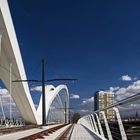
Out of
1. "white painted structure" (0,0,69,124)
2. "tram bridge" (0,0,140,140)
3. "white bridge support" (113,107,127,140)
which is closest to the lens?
"white bridge support" (113,107,127,140)

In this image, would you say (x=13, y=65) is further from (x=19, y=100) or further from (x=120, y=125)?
(x=120, y=125)

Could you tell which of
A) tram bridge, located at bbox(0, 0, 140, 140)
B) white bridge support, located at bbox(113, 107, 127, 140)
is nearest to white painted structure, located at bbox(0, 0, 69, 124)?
tram bridge, located at bbox(0, 0, 140, 140)

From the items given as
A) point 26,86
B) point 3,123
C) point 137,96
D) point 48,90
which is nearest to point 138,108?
point 137,96

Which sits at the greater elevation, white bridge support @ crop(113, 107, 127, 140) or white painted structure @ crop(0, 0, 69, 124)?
white painted structure @ crop(0, 0, 69, 124)

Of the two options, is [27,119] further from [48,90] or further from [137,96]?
[137,96]

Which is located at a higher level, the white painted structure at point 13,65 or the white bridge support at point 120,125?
the white painted structure at point 13,65

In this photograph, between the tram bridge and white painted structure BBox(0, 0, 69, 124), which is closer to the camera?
the tram bridge

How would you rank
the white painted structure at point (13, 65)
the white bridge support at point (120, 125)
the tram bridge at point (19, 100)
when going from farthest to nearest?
1. the white painted structure at point (13, 65)
2. the tram bridge at point (19, 100)
3. the white bridge support at point (120, 125)

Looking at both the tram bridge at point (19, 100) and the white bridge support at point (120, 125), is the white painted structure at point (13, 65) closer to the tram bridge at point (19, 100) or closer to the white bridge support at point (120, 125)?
the tram bridge at point (19, 100)

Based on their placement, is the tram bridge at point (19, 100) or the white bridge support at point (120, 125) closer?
the white bridge support at point (120, 125)

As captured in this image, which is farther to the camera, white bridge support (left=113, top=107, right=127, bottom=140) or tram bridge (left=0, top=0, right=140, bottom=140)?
tram bridge (left=0, top=0, right=140, bottom=140)

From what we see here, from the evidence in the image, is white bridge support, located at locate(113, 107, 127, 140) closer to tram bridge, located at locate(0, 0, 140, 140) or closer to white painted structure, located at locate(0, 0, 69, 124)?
tram bridge, located at locate(0, 0, 140, 140)

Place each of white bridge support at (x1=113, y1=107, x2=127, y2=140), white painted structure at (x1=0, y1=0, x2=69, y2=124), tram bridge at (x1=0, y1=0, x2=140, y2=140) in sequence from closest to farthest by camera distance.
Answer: white bridge support at (x1=113, y1=107, x2=127, y2=140) < tram bridge at (x1=0, y1=0, x2=140, y2=140) < white painted structure at (x1=0, y1=0, x2=69, y2=124)

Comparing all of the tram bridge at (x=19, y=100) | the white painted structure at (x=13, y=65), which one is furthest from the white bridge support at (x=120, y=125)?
the white painted structure at (x=13, y=65)
